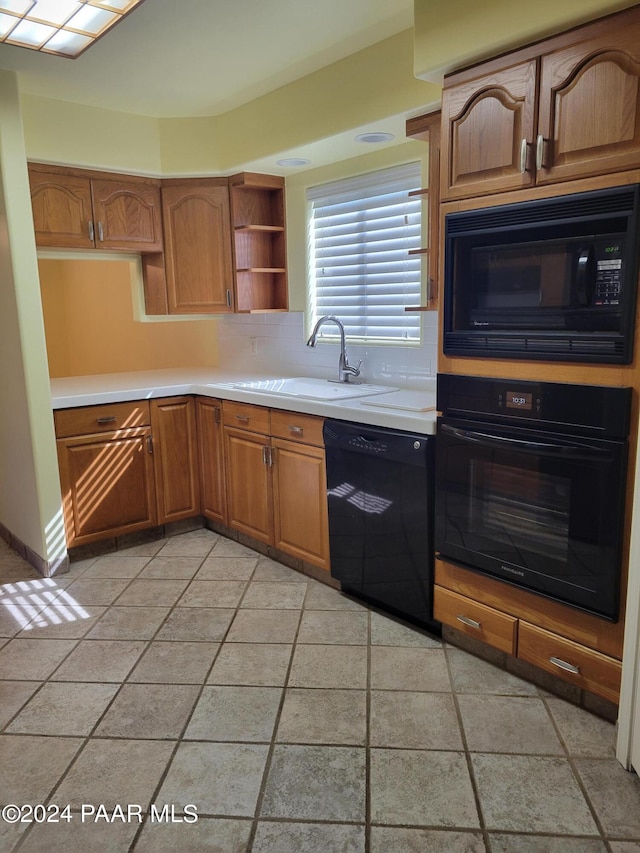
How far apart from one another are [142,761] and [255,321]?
290 centimetres

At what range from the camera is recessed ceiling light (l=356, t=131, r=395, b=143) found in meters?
2.98

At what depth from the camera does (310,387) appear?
11.5 feet

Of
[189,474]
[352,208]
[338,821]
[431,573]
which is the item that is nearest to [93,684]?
[338,821]

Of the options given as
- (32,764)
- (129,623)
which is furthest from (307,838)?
(129,623)

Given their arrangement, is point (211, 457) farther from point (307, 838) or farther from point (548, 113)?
point (548, 113)

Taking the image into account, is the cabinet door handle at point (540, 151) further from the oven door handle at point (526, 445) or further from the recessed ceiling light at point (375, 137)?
the recessed ceiling light at point (375, 137)

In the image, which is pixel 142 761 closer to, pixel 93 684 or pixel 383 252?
pixel 93 684

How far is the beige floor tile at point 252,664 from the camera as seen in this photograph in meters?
2.39

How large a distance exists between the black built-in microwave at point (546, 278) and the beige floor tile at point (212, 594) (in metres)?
1.60

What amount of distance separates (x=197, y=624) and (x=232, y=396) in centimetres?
126

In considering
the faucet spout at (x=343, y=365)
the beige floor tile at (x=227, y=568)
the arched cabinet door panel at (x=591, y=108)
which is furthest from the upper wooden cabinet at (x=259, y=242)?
the arched cabinet door panel at (x=591, y=108)

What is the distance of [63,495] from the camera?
3.41 m

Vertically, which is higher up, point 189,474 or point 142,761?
point 189,474

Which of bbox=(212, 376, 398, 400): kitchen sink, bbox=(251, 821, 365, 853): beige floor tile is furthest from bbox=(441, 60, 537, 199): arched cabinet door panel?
bbox=(251, 821, 365, 853): beige floor tile
